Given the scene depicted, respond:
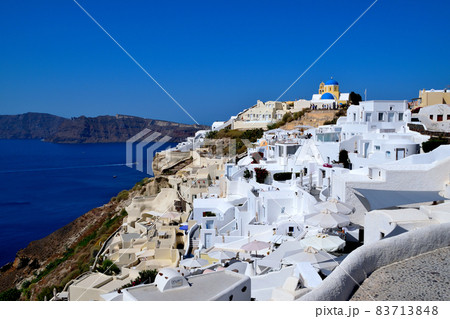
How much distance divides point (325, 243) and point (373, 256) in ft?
11.6

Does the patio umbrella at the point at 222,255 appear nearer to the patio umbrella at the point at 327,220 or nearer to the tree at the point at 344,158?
the patio umbrella at the point at 327,220

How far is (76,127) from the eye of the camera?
164375mm

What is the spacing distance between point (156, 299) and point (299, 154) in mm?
14309

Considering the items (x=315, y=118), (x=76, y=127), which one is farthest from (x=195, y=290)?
(x=76, y=127)

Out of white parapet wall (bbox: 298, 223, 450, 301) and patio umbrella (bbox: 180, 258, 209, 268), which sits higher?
white parapet wall (bbox: 298, 223, 450, 301)

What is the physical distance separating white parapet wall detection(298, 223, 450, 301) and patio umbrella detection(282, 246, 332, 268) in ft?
8.20

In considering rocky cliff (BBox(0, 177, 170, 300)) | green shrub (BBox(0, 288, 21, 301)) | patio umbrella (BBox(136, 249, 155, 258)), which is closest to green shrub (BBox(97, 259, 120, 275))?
patio umbrella (BBox(136, 249, 155, 258))

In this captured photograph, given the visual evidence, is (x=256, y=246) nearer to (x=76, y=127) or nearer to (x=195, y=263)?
(x=195, y=263)

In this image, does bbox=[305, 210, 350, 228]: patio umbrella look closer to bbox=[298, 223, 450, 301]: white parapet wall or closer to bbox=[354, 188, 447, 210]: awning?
bbox=[354, 188, 447, 210]: awning

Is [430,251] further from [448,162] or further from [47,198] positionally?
[47,198]

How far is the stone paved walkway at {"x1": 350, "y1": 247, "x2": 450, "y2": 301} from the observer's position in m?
4.59

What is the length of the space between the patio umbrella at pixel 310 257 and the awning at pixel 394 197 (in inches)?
69.6

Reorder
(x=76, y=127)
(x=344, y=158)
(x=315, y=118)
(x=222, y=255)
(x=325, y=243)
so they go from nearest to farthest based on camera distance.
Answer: (x=325, y=243), (x=222, y=255), (x=344, y=158), (x=315, y=118), (x=76, y=127)

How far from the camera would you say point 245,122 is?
137 feet
